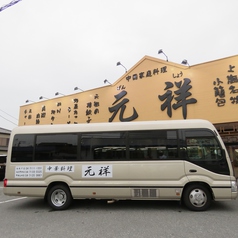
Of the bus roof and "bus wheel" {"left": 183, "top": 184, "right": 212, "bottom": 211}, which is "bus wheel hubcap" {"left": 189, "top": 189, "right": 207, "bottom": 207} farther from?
the bus roof

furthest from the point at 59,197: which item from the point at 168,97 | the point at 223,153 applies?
the point at 168,97

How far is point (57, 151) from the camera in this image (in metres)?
6.57

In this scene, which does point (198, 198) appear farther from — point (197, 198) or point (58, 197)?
point (58, 197)

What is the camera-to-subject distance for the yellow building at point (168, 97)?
10414 mm

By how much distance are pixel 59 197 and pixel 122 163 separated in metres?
2.26

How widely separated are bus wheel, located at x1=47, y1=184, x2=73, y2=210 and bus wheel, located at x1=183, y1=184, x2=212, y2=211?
3451mm

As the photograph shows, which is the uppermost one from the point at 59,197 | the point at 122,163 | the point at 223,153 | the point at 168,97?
the point at 168,97

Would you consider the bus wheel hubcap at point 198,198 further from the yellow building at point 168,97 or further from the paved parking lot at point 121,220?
the yellow building at point 168,97

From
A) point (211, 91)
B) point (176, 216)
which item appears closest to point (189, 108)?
point (211, 91)

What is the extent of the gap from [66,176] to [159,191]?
9.17 ft

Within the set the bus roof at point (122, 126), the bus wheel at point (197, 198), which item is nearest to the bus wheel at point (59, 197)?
the bus roof at point (122, 126)

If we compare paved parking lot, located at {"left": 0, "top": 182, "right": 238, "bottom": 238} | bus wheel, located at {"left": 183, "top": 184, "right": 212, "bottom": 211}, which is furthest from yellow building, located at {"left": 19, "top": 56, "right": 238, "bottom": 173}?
bus wheel, located at {"left": 183, "top": 184, "right": 212, "bottom": 211}

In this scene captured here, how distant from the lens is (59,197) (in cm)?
650

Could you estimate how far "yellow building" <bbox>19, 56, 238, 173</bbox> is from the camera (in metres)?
10.4
